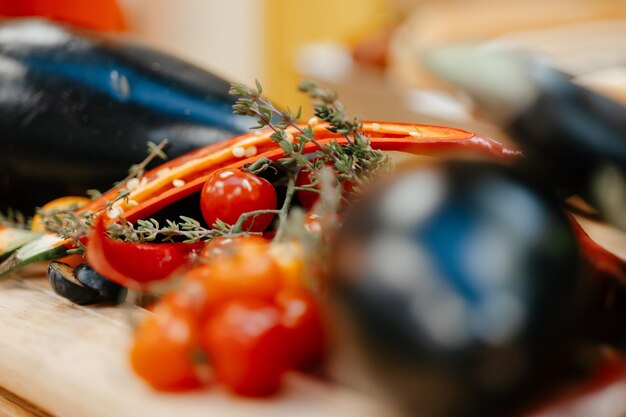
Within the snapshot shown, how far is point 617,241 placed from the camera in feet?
3.15

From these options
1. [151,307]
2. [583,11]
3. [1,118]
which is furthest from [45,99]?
[583,11]

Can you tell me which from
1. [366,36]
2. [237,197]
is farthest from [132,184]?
[366,36]

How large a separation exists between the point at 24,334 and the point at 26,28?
55 centimetres

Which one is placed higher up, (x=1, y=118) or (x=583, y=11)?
(x=583, y=11)

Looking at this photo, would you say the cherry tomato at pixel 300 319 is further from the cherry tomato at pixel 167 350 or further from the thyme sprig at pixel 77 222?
the thyme sprig at pixel 77 222

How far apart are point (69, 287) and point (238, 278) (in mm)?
274

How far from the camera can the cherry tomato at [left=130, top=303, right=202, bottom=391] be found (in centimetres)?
52

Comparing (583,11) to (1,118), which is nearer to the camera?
(1,118)

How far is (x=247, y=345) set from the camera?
0.51 m

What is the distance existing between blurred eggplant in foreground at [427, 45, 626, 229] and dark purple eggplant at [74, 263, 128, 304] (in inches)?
14.3

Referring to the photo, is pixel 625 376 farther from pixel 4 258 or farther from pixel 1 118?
pixel 1 118

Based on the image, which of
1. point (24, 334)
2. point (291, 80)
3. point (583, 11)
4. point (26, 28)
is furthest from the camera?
point (291, 80)

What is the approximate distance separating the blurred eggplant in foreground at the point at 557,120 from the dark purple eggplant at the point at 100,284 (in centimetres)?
36

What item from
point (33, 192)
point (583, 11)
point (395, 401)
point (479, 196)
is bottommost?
point (395, 401)
